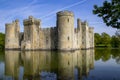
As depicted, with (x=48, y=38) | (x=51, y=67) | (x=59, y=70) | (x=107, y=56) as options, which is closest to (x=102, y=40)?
(x=48, y=38)

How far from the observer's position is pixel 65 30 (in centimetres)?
4003

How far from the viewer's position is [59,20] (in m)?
40.8

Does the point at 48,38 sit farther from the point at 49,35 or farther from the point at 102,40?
the point at 102,40

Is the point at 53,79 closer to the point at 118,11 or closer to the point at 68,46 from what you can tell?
the point at 118,11

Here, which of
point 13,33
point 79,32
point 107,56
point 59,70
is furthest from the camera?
point 13,33

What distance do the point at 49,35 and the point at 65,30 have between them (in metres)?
7.28

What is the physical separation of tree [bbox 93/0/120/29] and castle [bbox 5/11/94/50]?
2924 centimetres

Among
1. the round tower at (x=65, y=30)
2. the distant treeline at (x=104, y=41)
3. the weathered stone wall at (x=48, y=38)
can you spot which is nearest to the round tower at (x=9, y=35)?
the weathered stone wall at (x=48, y=38)

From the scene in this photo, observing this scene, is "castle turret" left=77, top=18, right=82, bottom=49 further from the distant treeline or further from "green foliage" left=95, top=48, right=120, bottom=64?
the distant treeline

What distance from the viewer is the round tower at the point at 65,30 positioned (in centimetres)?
4000

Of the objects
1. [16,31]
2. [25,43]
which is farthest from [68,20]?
[16,31]

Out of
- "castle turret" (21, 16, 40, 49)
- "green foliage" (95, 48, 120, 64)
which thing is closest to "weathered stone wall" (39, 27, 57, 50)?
"castle turret" (21, 16, 40, 49)

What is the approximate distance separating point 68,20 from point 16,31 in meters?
18.2

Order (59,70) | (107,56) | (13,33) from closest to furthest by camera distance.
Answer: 1. (59,70)
2. (107,56)
3. (13,33)
